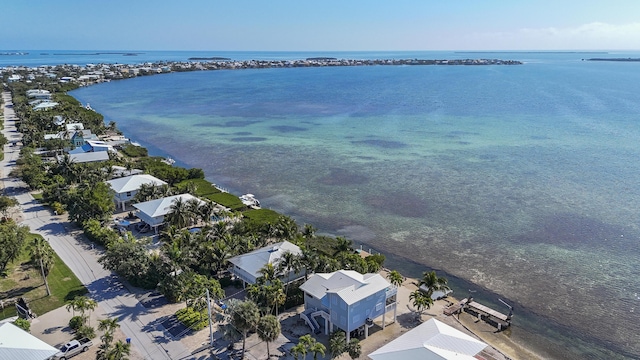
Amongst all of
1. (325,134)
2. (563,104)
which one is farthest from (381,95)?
(325,134)

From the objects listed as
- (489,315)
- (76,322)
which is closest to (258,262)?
A: (76,322)

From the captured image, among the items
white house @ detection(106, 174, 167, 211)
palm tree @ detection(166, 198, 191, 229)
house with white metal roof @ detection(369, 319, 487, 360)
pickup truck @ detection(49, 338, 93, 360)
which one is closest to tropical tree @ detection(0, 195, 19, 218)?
white house @ detection(106, 174, 167, 211)

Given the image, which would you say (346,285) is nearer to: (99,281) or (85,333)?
(85,333)

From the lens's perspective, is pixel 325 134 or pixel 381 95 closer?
pixel 325 134

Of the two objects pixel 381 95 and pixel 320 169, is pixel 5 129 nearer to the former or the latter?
pixel 320 169

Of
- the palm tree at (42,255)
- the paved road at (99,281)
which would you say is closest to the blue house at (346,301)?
the paved road at (99,281)

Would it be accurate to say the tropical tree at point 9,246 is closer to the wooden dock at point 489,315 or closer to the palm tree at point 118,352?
the palm tree at point 118,352
